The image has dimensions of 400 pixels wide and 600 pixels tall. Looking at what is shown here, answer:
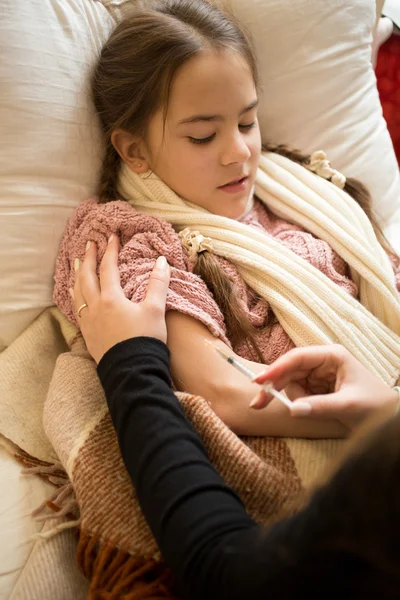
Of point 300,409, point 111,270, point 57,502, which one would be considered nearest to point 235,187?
point 111,270

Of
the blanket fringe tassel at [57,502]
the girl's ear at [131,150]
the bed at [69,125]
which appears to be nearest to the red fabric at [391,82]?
the bed at [69,125]

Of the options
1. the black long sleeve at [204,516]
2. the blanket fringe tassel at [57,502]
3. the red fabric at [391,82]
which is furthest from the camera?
the red fabric at [391,82]

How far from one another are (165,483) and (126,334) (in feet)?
0.78

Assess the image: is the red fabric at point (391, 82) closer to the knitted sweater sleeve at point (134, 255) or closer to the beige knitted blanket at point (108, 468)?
the knitted sweater sleeve at point (134, 255)

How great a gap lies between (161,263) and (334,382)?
0.33m

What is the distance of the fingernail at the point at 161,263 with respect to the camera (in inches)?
36.9

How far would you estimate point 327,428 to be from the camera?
2.79 feet

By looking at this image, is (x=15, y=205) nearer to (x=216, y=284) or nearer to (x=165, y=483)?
(x=216, y=284)

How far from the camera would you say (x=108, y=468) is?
31.5 inches

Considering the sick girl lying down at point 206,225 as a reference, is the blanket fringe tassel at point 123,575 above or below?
below

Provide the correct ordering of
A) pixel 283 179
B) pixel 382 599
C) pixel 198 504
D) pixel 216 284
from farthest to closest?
pixel 283 179
pixel 216 284
pixel 198 504
pixel 382 599

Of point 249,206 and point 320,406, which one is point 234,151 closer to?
point 249,206

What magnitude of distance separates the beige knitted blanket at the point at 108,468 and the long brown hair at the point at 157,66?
0.22m

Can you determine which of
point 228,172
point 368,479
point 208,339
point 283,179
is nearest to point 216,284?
point 208,339
